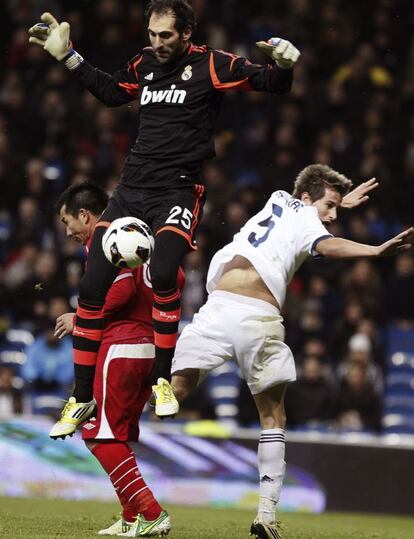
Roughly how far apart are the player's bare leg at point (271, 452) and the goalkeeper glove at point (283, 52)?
190 cm

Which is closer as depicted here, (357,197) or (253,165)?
(357,197)

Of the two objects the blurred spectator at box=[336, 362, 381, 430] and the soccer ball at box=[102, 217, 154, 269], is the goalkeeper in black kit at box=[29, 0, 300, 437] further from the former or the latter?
the blurred spectator at box=[336, 362, 381, 430]

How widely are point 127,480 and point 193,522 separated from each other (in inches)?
68.8

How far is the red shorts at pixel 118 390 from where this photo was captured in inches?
296

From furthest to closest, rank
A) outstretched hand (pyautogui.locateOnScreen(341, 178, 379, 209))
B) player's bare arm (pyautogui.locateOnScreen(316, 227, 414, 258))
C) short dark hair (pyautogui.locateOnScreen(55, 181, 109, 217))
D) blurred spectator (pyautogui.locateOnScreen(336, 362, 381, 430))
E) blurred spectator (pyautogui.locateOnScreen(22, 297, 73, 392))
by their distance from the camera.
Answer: blurred spectator (pyautogui.locateOnScreen(22, 297, 73, 392))
blurred spectator (pyautogui.locateOnScreen(336, 362, 381, 430))
outstretched hand (pyautogui.locateOnScreen(341, 178, 379, 209))
short dark hair (pyautogui.locateOnScreen(55, 181, 109, 217))
player's bare arm (pyautogui.locateOnScreen(316, 227, 414, 258))

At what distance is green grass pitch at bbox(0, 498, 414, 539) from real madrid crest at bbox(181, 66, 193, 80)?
8.86ft

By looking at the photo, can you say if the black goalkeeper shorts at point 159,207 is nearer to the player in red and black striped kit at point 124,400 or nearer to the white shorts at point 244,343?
the player in red and black striped kit at point 124,400

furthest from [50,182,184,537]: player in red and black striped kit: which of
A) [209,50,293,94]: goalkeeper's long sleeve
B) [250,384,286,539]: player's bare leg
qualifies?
[209,50,293,94]: goalkeeper's long sleeve

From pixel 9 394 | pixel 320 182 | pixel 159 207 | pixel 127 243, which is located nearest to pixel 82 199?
pixel 159 207

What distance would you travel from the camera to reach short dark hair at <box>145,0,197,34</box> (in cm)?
766

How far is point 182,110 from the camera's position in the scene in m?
7.73

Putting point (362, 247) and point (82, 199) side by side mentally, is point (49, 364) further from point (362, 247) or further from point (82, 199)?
point (362, 247)

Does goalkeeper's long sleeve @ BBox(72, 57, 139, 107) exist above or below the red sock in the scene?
above

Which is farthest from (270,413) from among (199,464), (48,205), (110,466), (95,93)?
(48,205)
